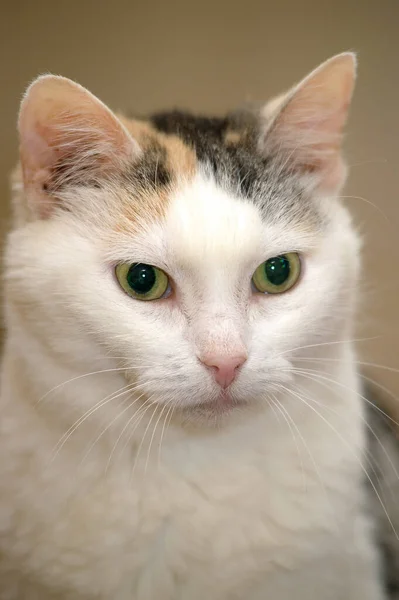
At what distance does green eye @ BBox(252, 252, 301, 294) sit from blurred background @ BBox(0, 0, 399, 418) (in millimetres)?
372

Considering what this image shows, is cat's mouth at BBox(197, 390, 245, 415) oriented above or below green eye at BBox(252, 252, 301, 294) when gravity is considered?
below

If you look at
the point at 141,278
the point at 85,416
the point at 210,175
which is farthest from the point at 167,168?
the point at 85,416

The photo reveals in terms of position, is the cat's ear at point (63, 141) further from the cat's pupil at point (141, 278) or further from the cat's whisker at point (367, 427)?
the cat's whisker at point (367, 427)

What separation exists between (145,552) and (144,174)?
2.02ft

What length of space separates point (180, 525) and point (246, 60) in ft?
3.20

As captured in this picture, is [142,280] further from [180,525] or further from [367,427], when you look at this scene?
[367,427]

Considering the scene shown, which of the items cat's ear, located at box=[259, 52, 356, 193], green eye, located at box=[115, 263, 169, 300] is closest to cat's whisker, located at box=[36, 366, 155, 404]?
green eye, located at box=[115, 263, 169, 300]

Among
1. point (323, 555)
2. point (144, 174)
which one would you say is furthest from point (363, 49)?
point (323, 555)

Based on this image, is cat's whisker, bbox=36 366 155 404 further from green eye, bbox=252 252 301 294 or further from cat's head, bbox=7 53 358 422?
green eye, bbox=252 252 301 294

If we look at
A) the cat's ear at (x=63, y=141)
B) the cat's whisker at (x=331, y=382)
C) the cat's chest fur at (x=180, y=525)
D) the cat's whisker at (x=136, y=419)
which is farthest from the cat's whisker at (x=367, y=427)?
the cat's ear at (x=63, y=141)

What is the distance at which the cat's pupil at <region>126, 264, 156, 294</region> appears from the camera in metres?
0.88

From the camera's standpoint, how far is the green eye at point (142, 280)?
878 millimetres

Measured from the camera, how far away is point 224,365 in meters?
0.80

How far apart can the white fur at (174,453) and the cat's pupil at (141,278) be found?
2cm
